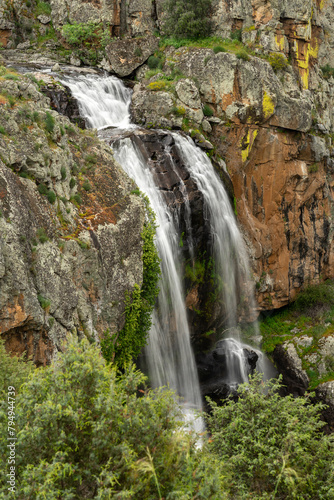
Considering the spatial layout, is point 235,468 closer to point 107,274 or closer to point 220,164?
point 107,274

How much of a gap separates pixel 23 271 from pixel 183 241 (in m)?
9.60

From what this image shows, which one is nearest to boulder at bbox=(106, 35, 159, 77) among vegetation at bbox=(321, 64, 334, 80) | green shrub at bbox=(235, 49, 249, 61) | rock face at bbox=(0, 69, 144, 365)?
green shrub at bbox=(235, 49, 249, 61)

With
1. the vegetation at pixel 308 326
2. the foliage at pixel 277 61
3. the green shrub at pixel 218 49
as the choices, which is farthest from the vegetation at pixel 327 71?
the vegetation at pixel 308 326

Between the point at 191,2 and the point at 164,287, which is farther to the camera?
the point at 191,2

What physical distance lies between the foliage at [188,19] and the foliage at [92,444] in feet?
86.9

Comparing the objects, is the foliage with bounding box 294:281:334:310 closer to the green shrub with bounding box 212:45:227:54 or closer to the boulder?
the green shrub with bounding box 212:45:227:54

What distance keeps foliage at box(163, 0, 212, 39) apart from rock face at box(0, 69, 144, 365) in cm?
1612

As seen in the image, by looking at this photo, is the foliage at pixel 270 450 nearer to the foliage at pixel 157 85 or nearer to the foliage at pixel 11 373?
the foliage at pixel 11 373

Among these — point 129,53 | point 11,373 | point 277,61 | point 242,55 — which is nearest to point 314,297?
point 277,61

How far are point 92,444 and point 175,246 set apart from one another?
12.5m

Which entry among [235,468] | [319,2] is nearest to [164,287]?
[235,468]

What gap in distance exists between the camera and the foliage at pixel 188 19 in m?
26.2

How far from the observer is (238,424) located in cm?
1013

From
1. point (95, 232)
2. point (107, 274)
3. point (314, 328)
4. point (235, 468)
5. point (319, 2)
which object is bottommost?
point (314, 328)
